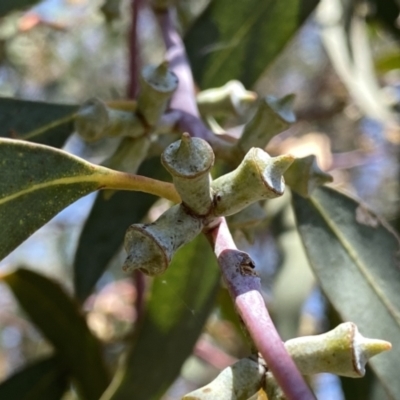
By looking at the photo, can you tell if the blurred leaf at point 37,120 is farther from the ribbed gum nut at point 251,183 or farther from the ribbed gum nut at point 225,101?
the ribbed gum nut at point 251,183

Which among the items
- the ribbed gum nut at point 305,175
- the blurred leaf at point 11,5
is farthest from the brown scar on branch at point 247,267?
the blurred leaf at point 11,5

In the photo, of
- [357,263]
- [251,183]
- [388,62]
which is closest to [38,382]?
[357,263]

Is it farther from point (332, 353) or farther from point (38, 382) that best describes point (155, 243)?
point (38, 382)

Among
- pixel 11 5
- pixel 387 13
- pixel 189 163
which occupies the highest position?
pixel 189 163

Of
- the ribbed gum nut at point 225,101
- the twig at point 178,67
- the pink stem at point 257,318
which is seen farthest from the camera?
the ribbed gum nut at point 225,101

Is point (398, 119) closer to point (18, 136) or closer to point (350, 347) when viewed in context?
point (18, 136)
